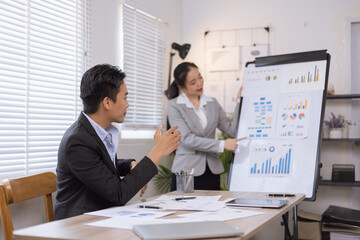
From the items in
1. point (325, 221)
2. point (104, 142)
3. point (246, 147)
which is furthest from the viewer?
point (325, 221)

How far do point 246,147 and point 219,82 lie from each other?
124 centimetres

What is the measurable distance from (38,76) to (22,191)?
2.42ft

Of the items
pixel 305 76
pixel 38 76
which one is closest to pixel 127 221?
pixel 38 76

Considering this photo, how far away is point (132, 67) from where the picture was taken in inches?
135

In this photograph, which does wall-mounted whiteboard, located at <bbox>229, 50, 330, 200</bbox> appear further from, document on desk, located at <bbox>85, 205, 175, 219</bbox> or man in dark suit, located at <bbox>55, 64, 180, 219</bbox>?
document on desk, located at <bbox>85, 205, 175, 219</bbox>

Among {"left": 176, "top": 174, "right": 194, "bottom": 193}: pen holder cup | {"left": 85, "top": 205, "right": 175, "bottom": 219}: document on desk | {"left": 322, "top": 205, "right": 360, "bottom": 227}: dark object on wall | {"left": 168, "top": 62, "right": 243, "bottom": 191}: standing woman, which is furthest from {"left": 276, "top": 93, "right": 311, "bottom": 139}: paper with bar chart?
{"left": 85, "top": 205, "right": 175, "bottom": 219}: document on desk

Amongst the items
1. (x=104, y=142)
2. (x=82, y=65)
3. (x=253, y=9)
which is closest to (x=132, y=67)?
(x=82, y=65)

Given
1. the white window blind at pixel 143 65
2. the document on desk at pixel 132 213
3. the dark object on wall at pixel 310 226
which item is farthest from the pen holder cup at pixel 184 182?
the dark object on wall at pixel 310 226

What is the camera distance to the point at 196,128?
3055mm

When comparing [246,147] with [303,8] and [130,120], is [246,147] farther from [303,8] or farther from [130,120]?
[303,8]

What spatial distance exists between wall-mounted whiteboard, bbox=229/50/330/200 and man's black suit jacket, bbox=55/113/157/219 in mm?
1250

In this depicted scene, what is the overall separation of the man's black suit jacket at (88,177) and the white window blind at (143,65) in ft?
5.18

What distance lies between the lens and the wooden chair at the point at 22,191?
6.19 feet

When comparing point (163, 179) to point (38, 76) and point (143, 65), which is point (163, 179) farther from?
point (38, 76)
